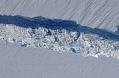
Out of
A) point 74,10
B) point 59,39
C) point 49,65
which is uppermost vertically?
point 74,10

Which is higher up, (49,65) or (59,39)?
(59,39)

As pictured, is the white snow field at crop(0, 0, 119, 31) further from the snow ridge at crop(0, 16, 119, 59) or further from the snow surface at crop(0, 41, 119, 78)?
the snow surface at crop(0, 41, 119, 78)

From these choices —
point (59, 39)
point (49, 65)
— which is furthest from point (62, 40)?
point (49, 65)

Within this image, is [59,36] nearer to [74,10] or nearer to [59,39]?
[59,39]

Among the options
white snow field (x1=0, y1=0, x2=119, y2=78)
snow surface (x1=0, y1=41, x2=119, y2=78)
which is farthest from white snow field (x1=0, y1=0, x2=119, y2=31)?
snow surface (x1=0, y1=41, x2=119, y2=78)

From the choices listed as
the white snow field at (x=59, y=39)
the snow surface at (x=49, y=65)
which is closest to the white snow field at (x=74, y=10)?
the white snow field at (x=59, y=39)
